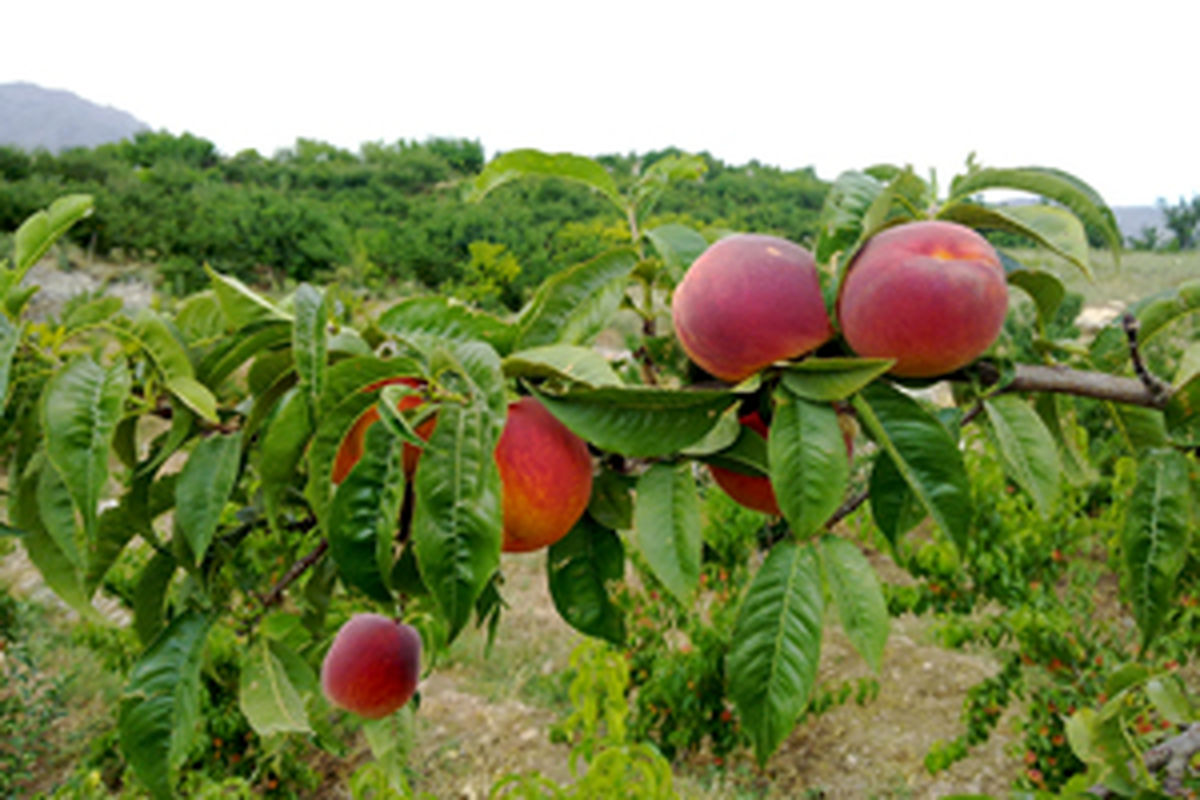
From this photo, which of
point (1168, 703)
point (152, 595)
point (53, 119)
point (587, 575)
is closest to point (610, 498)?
point (587, 575)

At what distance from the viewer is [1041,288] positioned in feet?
1.45

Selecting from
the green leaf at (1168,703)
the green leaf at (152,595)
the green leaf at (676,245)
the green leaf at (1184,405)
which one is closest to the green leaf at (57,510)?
the green leaf at (152,595)

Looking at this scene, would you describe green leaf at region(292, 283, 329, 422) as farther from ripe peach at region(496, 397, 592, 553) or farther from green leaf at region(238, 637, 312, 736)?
green leaf at region(238, 637, 312, 736)

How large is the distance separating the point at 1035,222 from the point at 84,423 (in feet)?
1.74

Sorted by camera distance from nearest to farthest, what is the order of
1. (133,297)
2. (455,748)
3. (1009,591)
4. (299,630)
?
(299,630) → (1009,591) → (455,748) → (133,297)

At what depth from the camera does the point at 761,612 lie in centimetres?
37

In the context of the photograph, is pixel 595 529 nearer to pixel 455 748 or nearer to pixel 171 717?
pixel 171 717

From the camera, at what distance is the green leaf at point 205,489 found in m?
0.43

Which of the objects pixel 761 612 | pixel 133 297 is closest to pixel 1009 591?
pixel 761 612

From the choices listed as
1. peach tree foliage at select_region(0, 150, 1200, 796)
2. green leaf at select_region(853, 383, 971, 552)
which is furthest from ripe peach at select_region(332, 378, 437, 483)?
green leaf at select_region(853, 383, 971, 552)

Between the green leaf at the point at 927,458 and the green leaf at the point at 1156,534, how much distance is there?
199 millimetres

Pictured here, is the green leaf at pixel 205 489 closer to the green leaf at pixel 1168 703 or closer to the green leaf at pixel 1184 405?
the green leaf at pixel 1184 405

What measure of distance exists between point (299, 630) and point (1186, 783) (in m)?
0.81

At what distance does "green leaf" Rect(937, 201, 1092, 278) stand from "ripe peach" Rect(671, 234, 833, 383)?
0.30 feet
